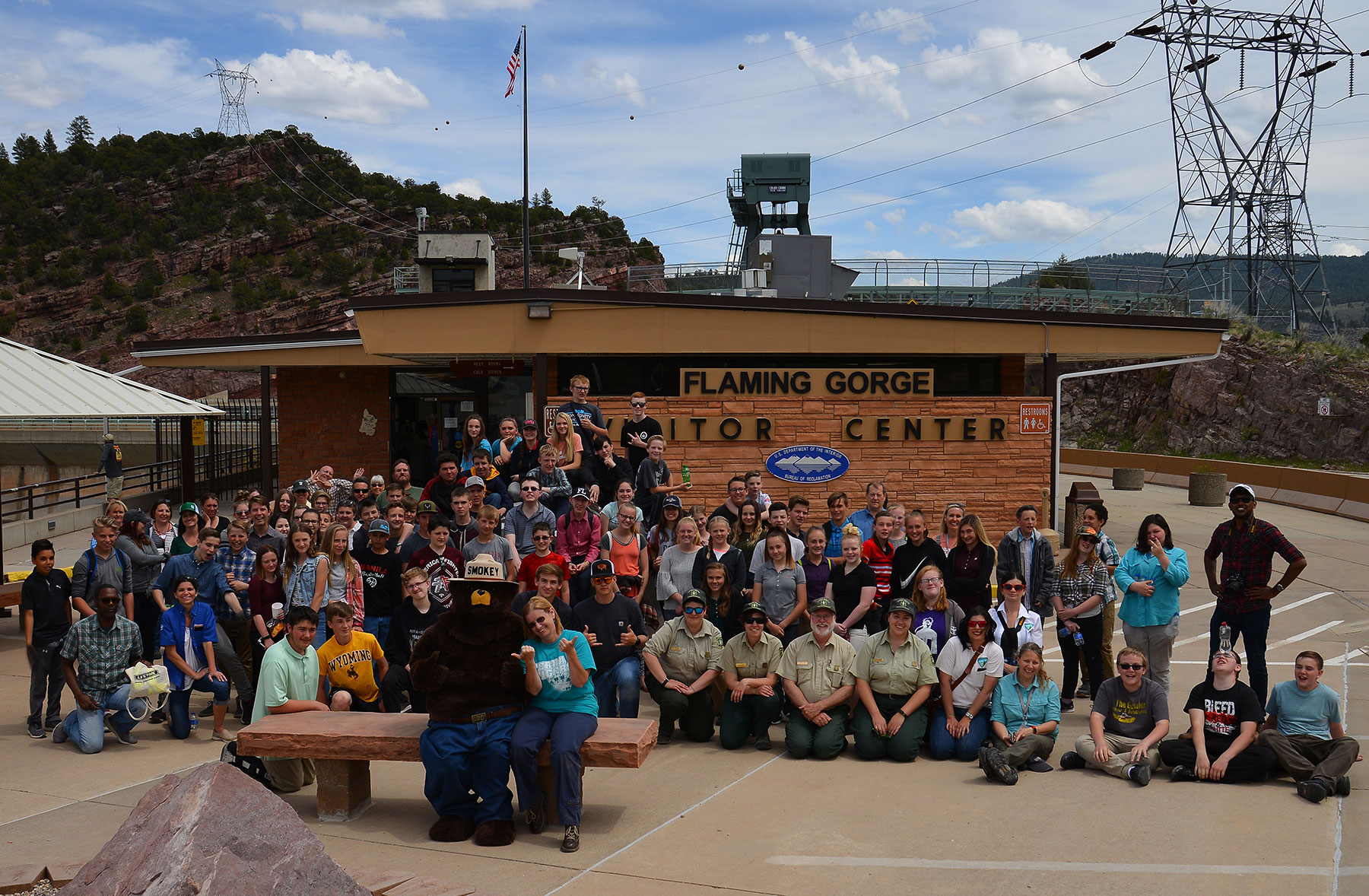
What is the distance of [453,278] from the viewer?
108 feet

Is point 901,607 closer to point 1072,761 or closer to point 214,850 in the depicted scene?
point 1072,761

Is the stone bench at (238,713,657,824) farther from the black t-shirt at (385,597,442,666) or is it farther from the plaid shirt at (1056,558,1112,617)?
the plaid shirt at (1056,558,1112,617)

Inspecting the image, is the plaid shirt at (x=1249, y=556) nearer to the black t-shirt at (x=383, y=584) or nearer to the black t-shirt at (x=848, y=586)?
the black t-shirt at (x=848, y=586)

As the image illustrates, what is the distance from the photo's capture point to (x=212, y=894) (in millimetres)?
3975

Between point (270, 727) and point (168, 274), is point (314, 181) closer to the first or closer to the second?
point (168, 274)

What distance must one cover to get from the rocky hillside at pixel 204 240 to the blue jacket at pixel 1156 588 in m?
60.9

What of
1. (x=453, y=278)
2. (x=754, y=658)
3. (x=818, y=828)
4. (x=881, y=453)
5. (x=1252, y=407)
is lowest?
(x=818, y=828)

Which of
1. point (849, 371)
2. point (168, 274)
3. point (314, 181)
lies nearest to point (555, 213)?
point (314, 181)

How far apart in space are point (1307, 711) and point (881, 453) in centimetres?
870

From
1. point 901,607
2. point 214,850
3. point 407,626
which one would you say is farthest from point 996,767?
point 214,850

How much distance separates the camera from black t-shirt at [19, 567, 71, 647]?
328 inches

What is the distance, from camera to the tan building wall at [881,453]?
1495 cm

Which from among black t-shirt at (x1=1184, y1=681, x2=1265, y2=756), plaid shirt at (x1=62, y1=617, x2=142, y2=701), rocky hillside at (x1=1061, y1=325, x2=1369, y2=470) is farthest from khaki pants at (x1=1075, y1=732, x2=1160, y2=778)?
rocky hillside at (x1=1061, y1=325, x2=1369, y2=470)

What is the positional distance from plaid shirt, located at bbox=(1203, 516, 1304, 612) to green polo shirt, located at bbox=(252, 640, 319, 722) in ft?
22.6
